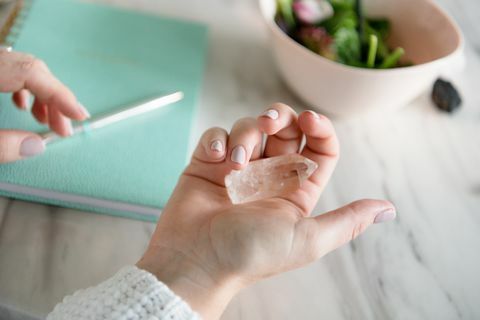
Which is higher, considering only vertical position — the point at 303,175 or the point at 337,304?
the point at 303,175

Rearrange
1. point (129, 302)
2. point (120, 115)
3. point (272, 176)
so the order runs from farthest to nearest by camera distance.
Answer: point (120, 115) < point (272, 176) < point (129, 302)

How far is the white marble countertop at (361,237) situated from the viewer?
481 millimetres

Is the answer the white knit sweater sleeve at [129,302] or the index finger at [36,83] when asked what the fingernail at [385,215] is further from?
the index finger at [36,83]

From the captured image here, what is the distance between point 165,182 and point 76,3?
0.39 metres

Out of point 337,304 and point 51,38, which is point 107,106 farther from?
point 337,304

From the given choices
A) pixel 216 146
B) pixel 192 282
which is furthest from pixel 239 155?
pixel 192 282

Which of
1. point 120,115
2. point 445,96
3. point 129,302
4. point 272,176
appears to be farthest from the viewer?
point 445,96

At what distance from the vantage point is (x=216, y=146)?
476 mm

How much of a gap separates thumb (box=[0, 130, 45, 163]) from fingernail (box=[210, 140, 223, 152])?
191 mm

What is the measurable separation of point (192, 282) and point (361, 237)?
0.22 meters

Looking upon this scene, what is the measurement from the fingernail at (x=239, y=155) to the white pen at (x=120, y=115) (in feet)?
0.67

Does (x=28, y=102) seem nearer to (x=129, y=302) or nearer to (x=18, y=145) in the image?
(x=18, y=145)

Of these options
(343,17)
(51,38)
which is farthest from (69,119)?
(343,17)

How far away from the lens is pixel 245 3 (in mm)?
871
